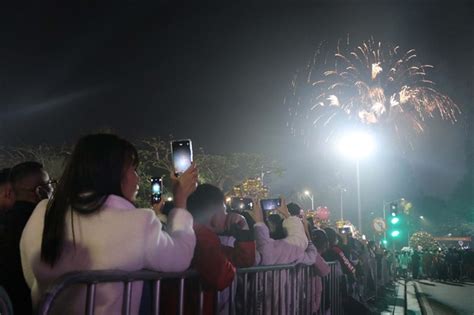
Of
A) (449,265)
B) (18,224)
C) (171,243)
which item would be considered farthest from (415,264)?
(171,243)

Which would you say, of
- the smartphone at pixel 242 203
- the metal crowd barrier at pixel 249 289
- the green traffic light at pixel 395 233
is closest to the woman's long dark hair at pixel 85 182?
the metal crowd barrier at pixel 249 289

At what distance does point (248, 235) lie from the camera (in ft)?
14.0

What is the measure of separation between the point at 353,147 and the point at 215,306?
75.9 feet

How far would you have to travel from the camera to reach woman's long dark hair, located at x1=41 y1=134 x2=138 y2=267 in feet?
8.78

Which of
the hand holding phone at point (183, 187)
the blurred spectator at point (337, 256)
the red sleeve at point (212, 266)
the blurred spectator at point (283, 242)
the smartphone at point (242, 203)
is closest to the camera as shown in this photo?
the hand holding phone at point (183, 187)

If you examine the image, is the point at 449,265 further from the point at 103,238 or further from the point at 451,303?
the point at 103,238

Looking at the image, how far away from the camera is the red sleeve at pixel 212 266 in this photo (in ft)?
10.4

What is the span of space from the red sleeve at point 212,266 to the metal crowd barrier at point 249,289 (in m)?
0.06

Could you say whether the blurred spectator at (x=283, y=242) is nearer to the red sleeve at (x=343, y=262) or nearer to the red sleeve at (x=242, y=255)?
the red sleeve at (x=242, y=255)

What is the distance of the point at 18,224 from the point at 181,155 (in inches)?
48.2

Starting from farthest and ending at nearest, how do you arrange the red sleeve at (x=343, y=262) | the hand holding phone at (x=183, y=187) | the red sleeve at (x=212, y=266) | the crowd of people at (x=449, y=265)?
the crowd of people at (x=449, y=265) < the red sleeve at (x=343, y=262) < the red sleeve at (x=212, y=266) < the hand holding phone at (x=183, y=187)

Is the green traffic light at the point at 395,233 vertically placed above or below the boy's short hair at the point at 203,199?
below

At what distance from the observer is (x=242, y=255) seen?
3984 millimetres

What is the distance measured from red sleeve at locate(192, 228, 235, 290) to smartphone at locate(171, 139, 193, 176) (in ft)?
2.73
